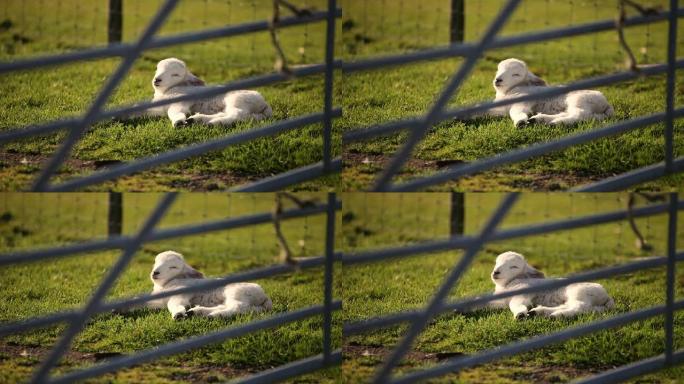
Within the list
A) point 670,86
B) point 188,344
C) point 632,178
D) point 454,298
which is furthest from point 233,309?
point 670,86

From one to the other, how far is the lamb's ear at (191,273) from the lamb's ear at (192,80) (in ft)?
3.02

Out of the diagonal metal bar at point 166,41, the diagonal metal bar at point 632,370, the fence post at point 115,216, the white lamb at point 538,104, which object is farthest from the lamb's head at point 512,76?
the fence post at point 115,216

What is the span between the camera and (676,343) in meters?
6.73

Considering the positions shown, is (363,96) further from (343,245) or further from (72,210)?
(72,210)

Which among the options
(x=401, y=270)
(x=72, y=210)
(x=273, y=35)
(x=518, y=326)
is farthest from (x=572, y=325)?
(x=72, y=210)

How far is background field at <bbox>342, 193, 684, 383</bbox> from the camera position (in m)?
6.61

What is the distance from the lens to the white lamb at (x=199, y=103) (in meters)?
6.70

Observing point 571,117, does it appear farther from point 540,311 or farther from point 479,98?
point 540,311

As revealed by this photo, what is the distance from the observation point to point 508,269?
271 inches

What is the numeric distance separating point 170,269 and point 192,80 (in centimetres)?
95

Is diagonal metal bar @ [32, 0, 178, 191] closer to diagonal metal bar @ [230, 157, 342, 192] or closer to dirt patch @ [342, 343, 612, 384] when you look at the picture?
diagonal metal bar @ [230, 157, 342, 192]

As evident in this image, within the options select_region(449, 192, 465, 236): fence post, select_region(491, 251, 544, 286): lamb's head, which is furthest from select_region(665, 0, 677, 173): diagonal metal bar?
select_region(449, 192, 465, 236): fence post

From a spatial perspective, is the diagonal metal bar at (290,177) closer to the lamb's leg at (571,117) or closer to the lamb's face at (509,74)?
the lamb's face at (509,74)

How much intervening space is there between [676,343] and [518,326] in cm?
78
